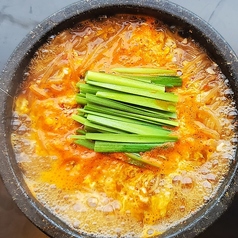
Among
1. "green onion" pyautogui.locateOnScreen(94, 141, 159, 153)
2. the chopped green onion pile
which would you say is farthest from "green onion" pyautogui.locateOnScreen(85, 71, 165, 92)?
"green onion" pyautogui.locateOnScreen(94, 141, 159, 153)

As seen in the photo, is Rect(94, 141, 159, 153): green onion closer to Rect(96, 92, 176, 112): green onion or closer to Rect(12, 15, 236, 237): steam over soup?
Rect(12, 15, 236, 237): steam over soup

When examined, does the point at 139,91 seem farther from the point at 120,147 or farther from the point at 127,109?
the point at 120,147

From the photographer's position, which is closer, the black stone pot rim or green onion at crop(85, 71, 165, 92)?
the black stone pot rim

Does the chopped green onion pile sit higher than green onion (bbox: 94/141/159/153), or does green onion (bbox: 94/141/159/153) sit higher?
the chopped green onion pile

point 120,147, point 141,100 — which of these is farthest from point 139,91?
point 120,147

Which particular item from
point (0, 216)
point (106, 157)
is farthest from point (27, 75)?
point (0, 216)

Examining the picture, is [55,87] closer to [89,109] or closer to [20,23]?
[89,109]
